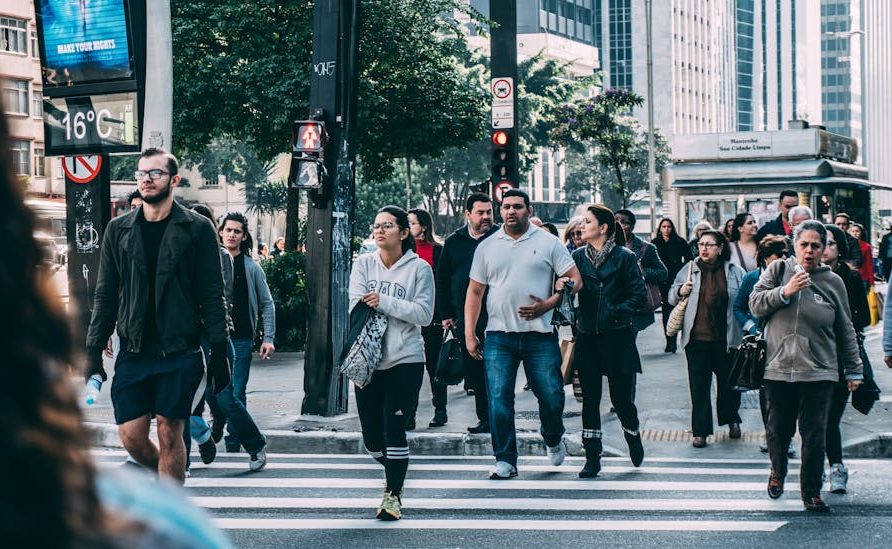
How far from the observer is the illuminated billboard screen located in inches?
436

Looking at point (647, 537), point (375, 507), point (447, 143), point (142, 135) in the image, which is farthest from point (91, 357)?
point (447, 143)

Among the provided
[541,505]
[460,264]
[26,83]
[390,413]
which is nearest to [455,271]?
[460,264]

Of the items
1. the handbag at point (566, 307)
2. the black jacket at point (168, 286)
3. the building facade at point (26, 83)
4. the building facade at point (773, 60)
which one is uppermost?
the building facade at point (773, 60)

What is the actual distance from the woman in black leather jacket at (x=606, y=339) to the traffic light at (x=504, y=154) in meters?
9.63

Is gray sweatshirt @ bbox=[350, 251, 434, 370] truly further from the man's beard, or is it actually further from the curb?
the curb

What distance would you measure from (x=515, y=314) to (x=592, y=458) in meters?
1.16

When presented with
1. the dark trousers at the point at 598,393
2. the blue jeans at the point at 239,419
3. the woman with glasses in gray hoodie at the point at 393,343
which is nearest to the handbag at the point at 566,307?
the dark trousers at the point at 598,393

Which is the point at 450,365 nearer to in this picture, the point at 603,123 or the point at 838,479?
the point at 838,479

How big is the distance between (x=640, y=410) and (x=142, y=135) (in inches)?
198

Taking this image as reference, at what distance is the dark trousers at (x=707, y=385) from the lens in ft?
33.8

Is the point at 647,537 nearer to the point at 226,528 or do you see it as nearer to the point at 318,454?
the point at 226,528

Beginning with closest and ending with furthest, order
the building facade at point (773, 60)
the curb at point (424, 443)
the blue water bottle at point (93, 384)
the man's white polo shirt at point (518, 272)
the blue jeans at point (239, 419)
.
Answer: the blue water bottle at point (93, 384) → the man's white polo shirt at point (518, 272) → the blue jeans at point (239, 419) → the curb at point (424, 443) → the building facade at point (773, 60)

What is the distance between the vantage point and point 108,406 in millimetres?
12383

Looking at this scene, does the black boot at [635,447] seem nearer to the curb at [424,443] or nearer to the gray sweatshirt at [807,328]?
the curb at [424,443]
